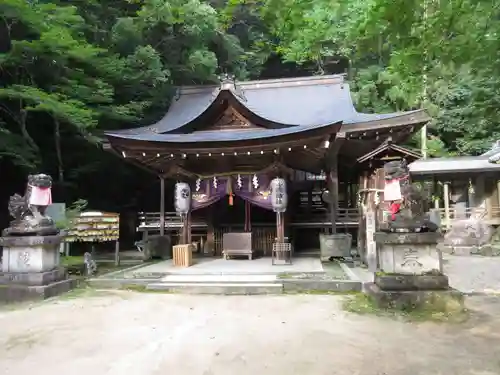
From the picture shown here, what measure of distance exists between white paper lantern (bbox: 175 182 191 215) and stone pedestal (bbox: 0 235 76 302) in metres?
3.76

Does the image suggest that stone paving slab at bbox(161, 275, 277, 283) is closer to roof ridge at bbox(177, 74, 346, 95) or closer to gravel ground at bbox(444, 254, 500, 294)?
gravel ground at bbox(444, 254, 500, 294)

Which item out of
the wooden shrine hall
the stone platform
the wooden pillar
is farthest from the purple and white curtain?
the wooden pillar

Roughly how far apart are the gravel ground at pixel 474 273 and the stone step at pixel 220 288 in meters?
3.94

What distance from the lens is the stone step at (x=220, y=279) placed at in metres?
8.18

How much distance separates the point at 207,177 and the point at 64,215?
13.0 feet

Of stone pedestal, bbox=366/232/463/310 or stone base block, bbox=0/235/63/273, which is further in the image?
stone base block, bbox=0/235/63/273

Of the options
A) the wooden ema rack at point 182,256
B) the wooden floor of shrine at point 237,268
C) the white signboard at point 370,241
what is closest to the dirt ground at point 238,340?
the wooden floor of shrine at point 237,268

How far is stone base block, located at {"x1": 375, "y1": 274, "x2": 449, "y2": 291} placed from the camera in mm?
6152

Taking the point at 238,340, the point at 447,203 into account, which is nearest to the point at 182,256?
the point at 238,340

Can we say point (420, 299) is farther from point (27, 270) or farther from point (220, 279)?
point (27, 270)

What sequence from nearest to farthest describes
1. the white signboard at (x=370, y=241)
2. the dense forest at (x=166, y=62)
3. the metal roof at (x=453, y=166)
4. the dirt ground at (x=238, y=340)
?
the dirt ground at (x=238, y=340)
the dense forest at (x=166, y=62)
the white signboard at (x=370, y=241)
the metal roof at (x=453, y=166)

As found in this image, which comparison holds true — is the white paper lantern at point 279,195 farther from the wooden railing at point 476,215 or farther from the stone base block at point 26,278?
the wooden railing at point 476,215

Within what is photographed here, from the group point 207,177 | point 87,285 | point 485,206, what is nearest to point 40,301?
point 87,285

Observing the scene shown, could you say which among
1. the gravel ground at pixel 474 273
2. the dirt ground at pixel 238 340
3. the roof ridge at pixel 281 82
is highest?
the roof ridge at pixel 281 82
